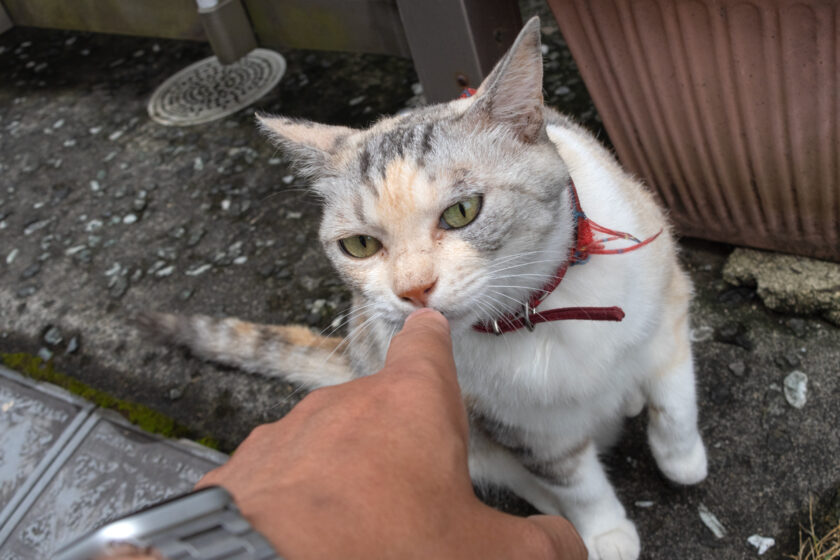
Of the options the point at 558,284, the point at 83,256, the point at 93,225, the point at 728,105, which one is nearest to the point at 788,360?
the point at 728,105

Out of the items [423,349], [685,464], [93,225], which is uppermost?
[423,349]

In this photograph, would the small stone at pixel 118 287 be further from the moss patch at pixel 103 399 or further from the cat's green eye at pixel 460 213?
the cat's green eye at pixel 460 213

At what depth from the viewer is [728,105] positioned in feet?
6.31

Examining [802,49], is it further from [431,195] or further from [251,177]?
[251,177]

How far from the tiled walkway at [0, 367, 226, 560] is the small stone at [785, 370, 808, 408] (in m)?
1.83

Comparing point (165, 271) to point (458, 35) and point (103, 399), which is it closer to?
point (103, 399)

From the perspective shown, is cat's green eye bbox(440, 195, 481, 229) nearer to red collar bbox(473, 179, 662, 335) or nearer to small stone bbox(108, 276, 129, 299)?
red collar bbox(473, 179, 662, 335)

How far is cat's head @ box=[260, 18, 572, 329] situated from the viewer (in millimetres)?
1291

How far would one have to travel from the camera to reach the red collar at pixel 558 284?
4.59 feet

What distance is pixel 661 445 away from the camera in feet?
5.89

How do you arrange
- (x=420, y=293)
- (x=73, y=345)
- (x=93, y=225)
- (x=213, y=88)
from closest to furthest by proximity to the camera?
(x=420, y=293) → (x=73, y=345) → (x=93, y=225) → (x=213, y=88)

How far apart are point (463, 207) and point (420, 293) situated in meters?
0.21

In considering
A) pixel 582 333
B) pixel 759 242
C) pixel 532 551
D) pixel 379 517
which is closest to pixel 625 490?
pixel 582 333

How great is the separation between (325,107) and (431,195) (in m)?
2.57
